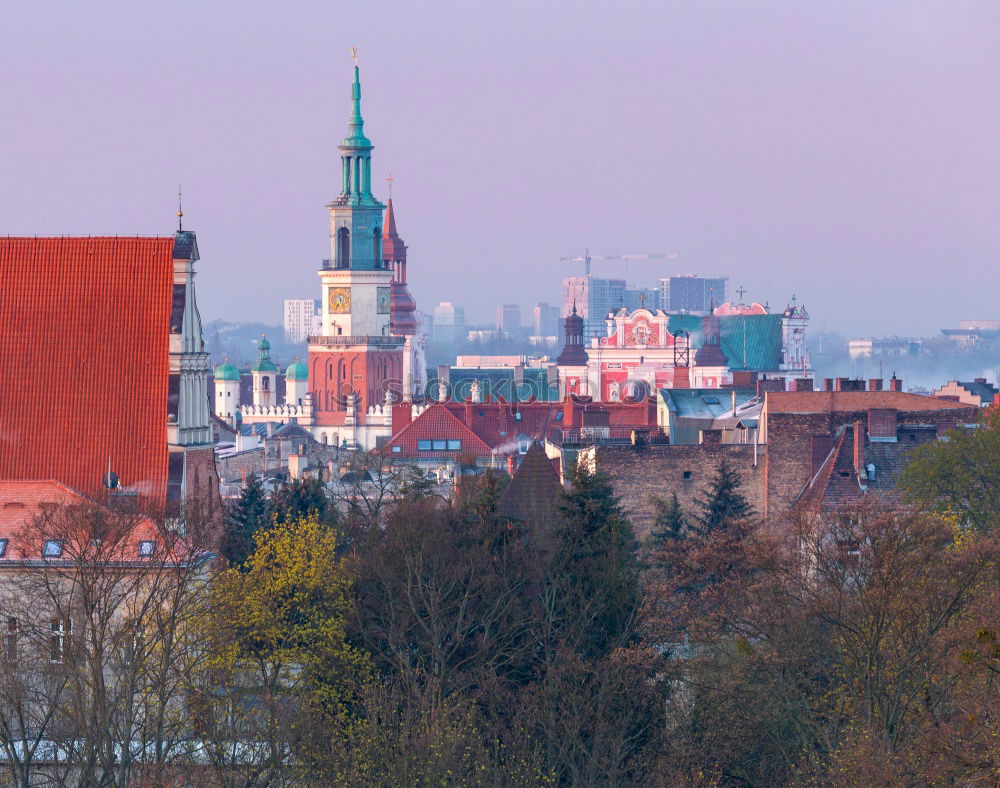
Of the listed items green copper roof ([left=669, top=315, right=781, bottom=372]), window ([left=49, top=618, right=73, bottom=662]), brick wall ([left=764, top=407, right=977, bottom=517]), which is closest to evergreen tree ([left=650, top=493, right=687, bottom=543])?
brick wall ([left=764, top=407, right=977, bottom=517])

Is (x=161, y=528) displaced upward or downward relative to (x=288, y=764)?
upward

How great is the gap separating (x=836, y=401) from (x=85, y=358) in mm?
25793

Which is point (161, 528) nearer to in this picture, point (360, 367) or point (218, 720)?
point (218, 720)

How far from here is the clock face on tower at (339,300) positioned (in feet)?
571

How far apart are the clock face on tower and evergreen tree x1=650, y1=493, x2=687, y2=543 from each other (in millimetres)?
108643

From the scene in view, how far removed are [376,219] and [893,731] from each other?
454 ft

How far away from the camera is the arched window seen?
173375 mm

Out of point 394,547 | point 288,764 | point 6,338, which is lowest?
point 288,764

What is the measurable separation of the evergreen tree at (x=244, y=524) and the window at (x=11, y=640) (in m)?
7.42

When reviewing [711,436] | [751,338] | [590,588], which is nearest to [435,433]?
[711,436]

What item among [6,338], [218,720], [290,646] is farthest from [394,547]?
[6,338]

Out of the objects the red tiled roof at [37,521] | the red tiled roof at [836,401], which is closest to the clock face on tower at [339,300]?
the red tiled roof at [836,401]

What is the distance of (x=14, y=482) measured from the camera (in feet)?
178

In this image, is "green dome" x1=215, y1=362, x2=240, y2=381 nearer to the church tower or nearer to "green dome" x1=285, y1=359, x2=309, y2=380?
"green dome" x1=285, y1=359, x2=309, y2=380
